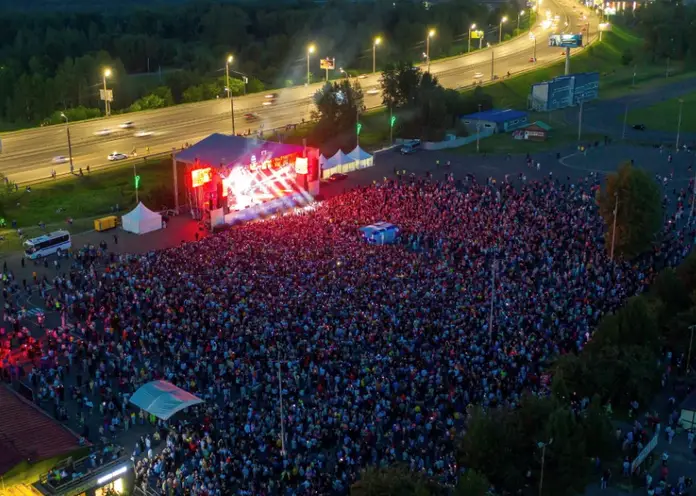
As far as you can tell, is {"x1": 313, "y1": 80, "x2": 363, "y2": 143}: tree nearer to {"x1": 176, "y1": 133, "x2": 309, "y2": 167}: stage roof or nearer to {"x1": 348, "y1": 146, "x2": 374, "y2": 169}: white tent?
{"x1": 348, "y1": 146, "x2": 374, "y2": 169}: white tent

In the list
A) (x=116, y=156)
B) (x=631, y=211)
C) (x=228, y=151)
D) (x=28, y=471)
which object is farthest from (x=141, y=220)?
(x=28, y=471)

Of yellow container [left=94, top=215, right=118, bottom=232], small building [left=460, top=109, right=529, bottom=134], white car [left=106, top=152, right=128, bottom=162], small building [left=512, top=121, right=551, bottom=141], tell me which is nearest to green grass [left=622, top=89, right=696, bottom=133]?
small building [left=460, top=109, right=529, bottom=134]

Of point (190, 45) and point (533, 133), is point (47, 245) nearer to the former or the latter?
point (533, 133)

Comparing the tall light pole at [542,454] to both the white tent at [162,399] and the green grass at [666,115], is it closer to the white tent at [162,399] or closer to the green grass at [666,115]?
the white tent at [162,399]

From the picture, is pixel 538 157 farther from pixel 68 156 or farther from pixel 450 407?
pixel 450 407

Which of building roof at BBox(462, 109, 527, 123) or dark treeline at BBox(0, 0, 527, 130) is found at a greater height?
dark treeline at BBox(0, 0, 527, 130)

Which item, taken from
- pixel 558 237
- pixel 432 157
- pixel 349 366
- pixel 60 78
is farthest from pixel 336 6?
pixel 349 366

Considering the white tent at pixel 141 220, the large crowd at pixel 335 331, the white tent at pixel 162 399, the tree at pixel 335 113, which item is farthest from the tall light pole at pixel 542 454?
the tree at pixel 335 113
